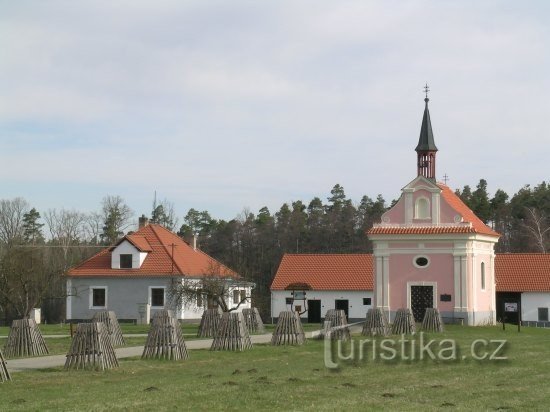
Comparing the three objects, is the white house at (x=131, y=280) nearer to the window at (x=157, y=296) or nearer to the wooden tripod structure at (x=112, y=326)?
the window at (x=157, y=296)

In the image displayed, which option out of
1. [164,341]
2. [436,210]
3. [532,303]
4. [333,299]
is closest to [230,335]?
[164,341]

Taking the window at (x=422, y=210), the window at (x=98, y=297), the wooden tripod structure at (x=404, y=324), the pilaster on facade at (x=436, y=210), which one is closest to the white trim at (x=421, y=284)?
the pilaster on facade at (x=436, y=210)

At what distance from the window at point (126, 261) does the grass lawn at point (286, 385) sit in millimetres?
34111

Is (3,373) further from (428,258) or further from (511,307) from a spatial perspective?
(511,307)

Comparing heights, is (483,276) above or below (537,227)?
below

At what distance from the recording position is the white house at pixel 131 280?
55.3 meters

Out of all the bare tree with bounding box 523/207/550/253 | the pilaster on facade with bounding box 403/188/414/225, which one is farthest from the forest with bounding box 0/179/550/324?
the pilaster on facade with bounding box 403/188/414/225

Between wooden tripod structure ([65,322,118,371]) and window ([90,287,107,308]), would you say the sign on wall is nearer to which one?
window ([90,287,107,308])

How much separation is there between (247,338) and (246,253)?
67447 mm

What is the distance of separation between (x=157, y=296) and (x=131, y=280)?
1855 millimetres

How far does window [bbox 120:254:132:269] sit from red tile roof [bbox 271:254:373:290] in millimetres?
9323

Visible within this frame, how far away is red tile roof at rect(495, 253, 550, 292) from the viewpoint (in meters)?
56.1

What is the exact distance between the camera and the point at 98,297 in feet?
185

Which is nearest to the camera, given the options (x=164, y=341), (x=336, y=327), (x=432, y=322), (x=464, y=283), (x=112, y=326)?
(x=164, y=341)
